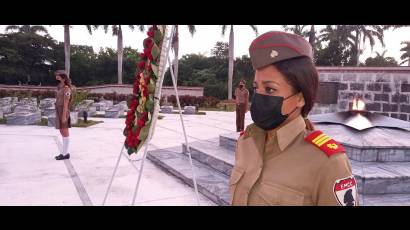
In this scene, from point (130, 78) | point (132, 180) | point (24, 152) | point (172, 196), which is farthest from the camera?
point (130, 78)

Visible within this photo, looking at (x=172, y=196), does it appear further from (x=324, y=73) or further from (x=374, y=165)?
(x=324, y=73)

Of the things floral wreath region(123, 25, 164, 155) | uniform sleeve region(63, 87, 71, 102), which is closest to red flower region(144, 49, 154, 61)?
floral wreath region(123, 25, 164, 155)

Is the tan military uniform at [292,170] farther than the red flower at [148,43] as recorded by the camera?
No

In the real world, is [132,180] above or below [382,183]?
below

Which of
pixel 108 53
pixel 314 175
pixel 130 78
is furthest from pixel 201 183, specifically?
pixel 108 53

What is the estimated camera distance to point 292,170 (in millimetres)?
1219

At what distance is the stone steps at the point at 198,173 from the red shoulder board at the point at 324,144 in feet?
9.18

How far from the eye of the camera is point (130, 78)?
3341 centimetres

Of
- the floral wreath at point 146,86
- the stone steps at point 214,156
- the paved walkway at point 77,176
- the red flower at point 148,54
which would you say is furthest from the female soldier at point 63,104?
the red flower at point 148,54

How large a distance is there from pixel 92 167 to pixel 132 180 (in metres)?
1.12

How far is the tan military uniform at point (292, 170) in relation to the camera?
1.16 m

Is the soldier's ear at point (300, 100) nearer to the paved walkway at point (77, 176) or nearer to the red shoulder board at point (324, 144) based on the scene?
the red shoulder board at point (324, 144)

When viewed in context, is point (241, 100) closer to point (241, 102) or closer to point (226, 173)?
point (241, 102)
